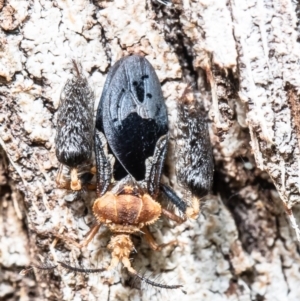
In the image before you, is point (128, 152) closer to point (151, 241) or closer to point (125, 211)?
point (125, 211)

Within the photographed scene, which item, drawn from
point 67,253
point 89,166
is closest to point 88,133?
point 89,166

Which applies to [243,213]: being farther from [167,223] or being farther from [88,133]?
[88,133]

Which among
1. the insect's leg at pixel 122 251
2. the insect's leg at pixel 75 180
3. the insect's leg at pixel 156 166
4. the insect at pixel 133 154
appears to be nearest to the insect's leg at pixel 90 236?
the insect at pixel 133 154

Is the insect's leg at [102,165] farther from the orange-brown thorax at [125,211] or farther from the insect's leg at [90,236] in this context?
the insect's leg at [90,236]

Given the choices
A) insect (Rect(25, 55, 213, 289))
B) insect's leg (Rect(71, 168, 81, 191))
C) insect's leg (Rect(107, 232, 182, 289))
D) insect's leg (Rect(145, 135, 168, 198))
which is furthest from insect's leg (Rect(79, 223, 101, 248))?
insect's leg (Rect(145, 135, 168, 198))

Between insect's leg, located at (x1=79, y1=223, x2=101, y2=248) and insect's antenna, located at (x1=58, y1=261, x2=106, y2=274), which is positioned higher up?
insect's leg, located at (x1=79, y1=223, x2=101, y2=248)

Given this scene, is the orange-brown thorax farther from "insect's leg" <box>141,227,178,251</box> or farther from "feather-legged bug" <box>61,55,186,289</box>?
"insect's leg" <box>141,227,178,251</box>
